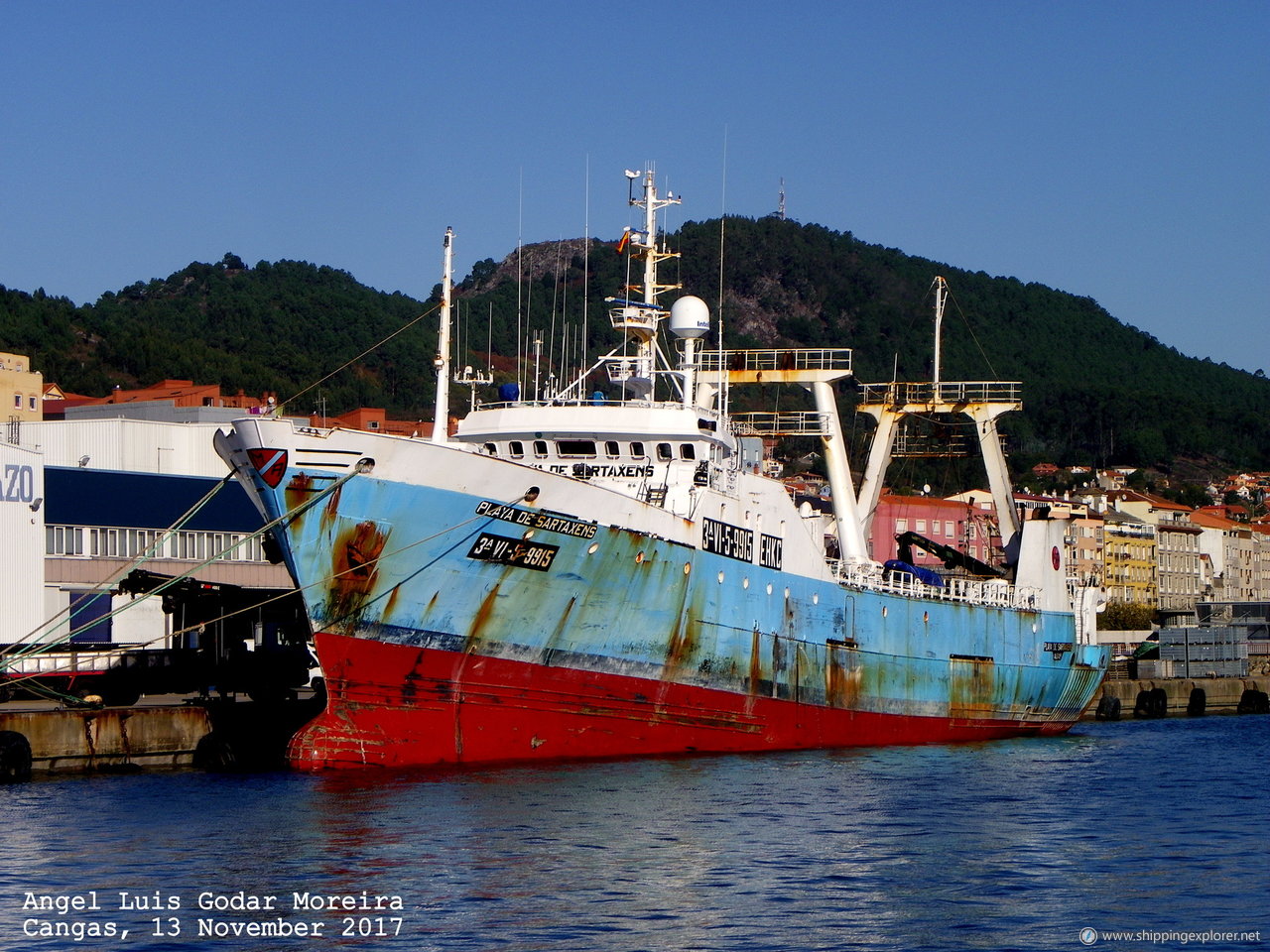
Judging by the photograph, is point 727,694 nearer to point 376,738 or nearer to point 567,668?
point 567,668

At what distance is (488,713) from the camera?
30.5m

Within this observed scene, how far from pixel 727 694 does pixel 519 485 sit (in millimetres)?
7607

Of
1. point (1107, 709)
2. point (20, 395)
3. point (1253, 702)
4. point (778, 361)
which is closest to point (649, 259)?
point (778, 361)

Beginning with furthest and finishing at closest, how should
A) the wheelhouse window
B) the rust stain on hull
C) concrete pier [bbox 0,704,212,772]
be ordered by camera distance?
the wheelhouse window → concrete pier [bbox 0,704,212,772] → the rust stain on hull

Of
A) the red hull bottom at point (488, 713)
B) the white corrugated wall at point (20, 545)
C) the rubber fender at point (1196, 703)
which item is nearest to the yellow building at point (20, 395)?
the white corrugated wall at point (20, 545)

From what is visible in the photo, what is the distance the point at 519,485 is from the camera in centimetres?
2986

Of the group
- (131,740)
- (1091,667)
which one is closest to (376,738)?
(131,740)

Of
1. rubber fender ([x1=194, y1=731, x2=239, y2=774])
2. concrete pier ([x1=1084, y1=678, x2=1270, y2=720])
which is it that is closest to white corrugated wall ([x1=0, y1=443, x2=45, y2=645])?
rubber fender ([x1=194, y1=731, x2=239, y2=774])

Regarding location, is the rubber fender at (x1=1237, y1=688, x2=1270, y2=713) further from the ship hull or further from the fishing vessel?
the ship hull

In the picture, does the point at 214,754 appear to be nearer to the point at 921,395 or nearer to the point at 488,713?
the point at 488,713

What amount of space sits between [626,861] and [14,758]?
1408 centimetres

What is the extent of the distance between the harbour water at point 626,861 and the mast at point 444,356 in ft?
24.6

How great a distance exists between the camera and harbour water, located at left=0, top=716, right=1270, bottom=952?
18922mm

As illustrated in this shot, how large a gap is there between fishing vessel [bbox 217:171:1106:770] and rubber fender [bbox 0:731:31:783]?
528 cm
